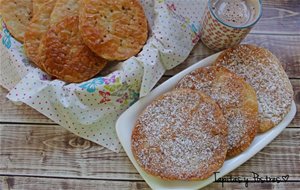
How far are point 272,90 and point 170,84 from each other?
0.27m

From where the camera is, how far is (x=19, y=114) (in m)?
1.12

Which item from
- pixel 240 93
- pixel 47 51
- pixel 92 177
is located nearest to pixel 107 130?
pixel 92 177

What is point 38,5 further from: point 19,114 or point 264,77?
point 264,77

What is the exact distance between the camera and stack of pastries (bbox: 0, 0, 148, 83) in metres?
1.04

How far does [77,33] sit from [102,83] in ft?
0.50

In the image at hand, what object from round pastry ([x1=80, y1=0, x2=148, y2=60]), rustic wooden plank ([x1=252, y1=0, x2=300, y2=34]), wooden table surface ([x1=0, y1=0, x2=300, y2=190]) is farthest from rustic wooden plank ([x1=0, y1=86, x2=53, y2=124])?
rustic wooden plank ([x1=252, y1=0, x2=300, y2=34])

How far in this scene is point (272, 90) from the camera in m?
1.06

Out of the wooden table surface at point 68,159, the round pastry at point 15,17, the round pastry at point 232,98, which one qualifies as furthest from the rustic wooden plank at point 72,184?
the round pastry at point 15,17

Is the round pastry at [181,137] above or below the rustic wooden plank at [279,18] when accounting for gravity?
below

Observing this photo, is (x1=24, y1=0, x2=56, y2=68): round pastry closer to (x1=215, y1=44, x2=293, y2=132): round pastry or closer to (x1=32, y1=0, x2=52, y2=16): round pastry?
(x1=32, y1=0, x2=52, y2=16): round pastry

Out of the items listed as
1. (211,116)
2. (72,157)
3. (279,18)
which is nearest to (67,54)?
(72,157)

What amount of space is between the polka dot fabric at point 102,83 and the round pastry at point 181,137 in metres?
0.09

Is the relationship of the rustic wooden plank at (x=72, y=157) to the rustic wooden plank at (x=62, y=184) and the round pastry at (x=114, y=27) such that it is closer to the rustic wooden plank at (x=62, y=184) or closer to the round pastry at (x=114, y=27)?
the rustic wooden plank at (x=62, y=184)

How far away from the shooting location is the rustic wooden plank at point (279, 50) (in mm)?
1175
